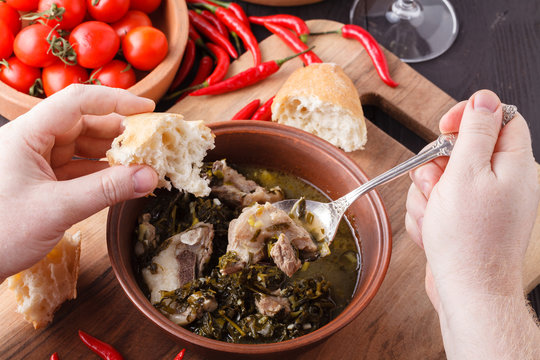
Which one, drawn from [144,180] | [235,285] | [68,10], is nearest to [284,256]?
[235,285]

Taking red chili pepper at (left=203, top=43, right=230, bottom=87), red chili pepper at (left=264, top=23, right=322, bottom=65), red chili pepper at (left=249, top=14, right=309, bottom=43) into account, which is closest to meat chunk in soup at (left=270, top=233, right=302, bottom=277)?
red chili pepper at (left=203, top=43, right=230, bottom=87)

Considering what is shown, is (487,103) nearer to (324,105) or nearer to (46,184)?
(324,105)

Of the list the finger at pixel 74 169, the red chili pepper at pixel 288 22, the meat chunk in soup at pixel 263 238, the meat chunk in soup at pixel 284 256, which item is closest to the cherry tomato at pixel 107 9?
the red chili pepper at pixel 288 22

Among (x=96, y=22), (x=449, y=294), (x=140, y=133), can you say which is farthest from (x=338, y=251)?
(x=96, y=22)

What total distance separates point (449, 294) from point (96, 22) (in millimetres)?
3376

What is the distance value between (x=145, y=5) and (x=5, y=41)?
1.18 m

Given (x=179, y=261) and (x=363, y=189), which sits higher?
(x=363, y=189)

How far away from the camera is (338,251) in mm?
3336

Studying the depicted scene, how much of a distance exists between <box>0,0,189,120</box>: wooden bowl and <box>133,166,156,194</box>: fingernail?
152cm

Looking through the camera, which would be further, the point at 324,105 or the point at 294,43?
the point at 294,43

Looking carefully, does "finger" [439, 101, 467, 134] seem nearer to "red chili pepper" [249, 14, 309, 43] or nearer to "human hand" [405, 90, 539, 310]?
"human hand" [405, 90, 539, 310]

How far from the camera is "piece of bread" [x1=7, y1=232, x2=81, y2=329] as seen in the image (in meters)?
3.04

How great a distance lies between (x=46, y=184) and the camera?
2.60 m

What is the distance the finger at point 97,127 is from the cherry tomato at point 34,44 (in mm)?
1206
